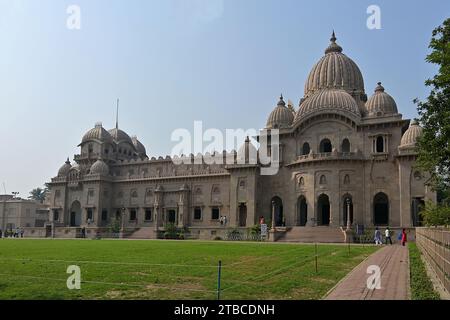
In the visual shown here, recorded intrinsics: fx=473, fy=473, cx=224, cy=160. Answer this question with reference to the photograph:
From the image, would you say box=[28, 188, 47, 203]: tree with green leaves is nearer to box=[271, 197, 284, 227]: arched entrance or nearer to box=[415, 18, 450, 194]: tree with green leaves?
box=[271, 197, 284, 227]: arched entrance

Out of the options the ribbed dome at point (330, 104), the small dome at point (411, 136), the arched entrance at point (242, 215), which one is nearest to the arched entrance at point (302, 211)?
the arched entrance at point (242, 215)

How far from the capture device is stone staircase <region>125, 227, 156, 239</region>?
55775 millimetres

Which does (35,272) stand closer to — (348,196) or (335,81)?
(348,196)

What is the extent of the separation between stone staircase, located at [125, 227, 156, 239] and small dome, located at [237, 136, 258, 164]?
13443 millimetres

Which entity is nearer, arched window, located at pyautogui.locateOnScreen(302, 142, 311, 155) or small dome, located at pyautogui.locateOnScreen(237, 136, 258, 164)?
arched window, located at pyautogui.locateOnScreen(302, 142, 311, 155)

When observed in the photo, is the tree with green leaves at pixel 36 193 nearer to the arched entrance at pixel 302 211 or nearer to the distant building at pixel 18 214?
the distant building at pixel 18 214

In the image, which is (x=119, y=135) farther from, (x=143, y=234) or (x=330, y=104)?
(x=330, y=104)

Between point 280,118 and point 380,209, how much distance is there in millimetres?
16361

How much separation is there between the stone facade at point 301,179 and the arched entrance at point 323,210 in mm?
110

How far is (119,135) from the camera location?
79.4 meters

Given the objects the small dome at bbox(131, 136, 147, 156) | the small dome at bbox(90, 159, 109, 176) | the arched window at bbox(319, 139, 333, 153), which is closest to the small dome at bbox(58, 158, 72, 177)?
the small dome at bbox(90, 159, 109, 176)

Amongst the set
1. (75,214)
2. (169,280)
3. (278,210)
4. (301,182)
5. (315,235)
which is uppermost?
(301,182)

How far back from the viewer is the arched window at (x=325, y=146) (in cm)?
5369

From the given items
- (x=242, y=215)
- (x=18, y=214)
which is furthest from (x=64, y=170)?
(x=242, y=215)
